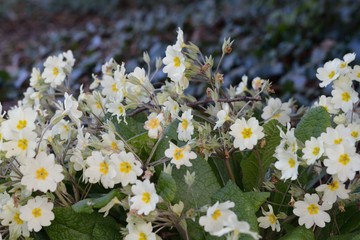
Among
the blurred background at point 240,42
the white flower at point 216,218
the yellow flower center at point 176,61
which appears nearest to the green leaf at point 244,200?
the white flower at point 216,218

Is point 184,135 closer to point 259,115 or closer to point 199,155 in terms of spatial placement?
point 199,155

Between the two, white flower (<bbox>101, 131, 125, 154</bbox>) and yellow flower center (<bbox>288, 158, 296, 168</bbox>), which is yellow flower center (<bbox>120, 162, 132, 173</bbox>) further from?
yellow flower center (<bbox>288, 158, 296, 168</bbox>)

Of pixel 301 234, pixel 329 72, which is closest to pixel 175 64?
pixel 329 72

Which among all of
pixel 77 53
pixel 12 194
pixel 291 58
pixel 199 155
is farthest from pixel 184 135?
pixel 77 53

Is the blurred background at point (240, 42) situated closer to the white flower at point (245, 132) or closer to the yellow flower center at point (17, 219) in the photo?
the white flower at point (245, 132)

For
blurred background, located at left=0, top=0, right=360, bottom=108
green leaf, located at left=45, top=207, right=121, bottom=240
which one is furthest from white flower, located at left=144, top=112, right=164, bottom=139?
blurred background, located at left=0, top=0, right=360, bottom=108

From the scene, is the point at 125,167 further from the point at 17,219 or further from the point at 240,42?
the point at 240,42
